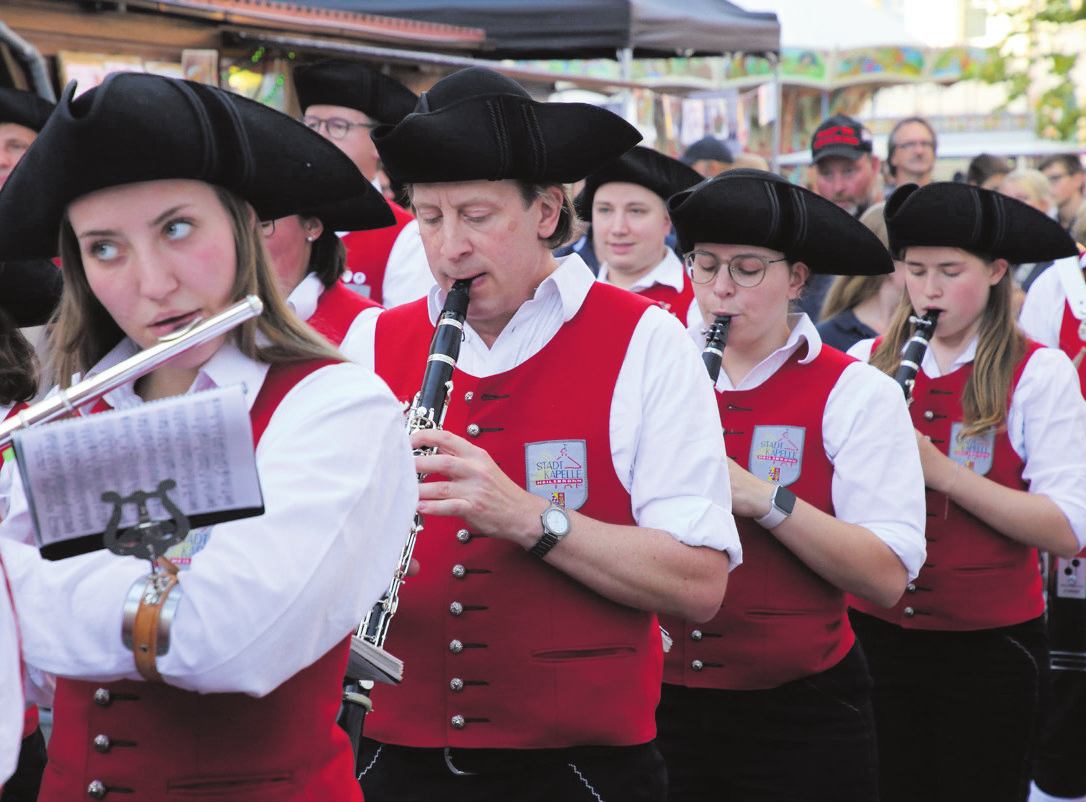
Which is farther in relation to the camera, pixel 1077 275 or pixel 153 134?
pixel 1077 275

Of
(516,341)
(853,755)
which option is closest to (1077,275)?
(853,755)

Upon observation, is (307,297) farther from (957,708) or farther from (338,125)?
(957,708)

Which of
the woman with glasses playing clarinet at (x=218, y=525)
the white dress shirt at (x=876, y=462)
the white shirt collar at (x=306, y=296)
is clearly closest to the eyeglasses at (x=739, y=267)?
the white dress shirt at (x=876, y=462)

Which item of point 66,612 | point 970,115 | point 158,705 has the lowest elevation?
point 970,115

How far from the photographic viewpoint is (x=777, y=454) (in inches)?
136

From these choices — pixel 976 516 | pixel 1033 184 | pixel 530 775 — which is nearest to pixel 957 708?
pixel 976 516

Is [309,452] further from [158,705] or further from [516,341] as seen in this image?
[516,341]

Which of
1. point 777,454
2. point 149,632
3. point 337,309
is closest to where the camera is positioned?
point 149,632

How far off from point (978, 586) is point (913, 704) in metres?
0.43

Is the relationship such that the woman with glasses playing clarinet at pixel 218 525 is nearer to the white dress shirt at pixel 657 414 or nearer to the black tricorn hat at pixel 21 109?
the white dress shirt at pixel 657 414

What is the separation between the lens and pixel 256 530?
1.69 metres

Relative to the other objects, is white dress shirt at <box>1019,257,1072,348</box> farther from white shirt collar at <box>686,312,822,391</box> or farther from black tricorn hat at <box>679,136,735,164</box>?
black tricorn hat at <box>679,136,735,164</box>

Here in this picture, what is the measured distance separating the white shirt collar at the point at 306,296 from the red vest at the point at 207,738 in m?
1.95

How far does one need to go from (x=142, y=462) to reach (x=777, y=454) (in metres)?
2.20
